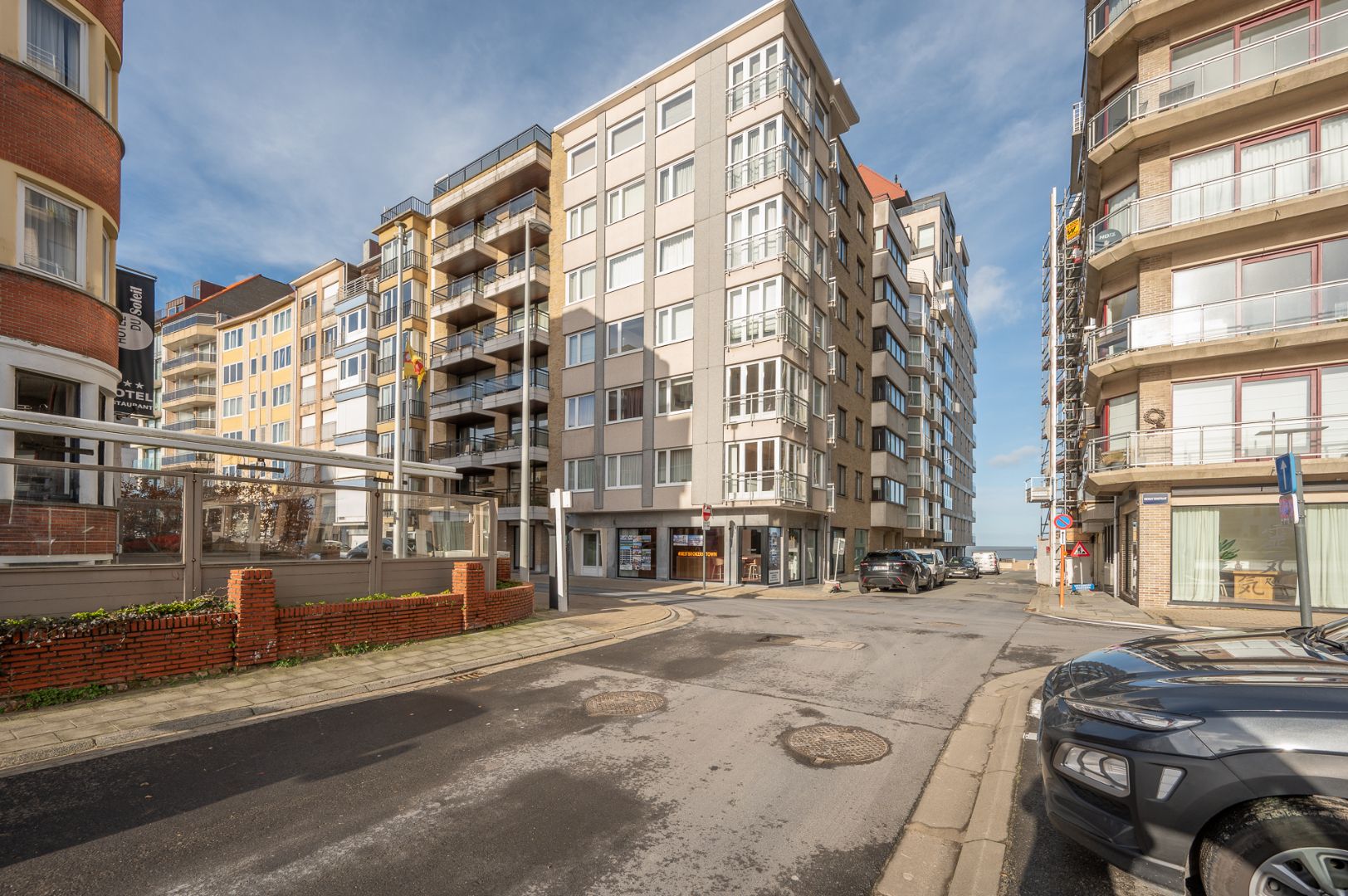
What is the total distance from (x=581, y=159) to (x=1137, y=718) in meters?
34.2

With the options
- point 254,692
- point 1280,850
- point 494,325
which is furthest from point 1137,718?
point 494,325

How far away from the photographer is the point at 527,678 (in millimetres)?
8352

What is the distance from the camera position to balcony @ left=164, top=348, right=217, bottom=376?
5631 centimetres

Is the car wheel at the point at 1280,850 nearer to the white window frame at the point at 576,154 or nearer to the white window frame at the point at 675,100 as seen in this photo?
the white window frame at the point at 675,100

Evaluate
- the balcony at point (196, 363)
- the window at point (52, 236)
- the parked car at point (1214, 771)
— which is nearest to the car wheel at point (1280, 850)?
the parked car at point (1214, 771)

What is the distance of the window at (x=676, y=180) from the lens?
28.6m

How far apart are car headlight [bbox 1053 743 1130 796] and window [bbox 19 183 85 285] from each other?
50.9ft

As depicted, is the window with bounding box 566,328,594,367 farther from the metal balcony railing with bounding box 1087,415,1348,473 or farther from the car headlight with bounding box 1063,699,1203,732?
the car headlight with bounding box 1063,699,1203,732

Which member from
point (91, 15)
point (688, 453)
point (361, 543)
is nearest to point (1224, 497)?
point (688, 453)

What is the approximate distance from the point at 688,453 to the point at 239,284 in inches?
2275


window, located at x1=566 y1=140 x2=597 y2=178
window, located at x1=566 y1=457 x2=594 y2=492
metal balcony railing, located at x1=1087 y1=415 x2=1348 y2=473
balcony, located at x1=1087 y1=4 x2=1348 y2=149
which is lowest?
window, located at x1=566 y1=457 x2=594 y2=492

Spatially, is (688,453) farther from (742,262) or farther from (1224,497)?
(1224,497)

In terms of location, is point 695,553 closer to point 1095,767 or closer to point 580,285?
point 580,285

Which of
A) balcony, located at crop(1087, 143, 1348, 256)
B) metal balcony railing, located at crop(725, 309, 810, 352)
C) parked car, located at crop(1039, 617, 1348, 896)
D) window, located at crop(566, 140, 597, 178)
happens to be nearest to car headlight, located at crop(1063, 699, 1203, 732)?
parked car, located at crop(1039, 617, 1348, 896)
